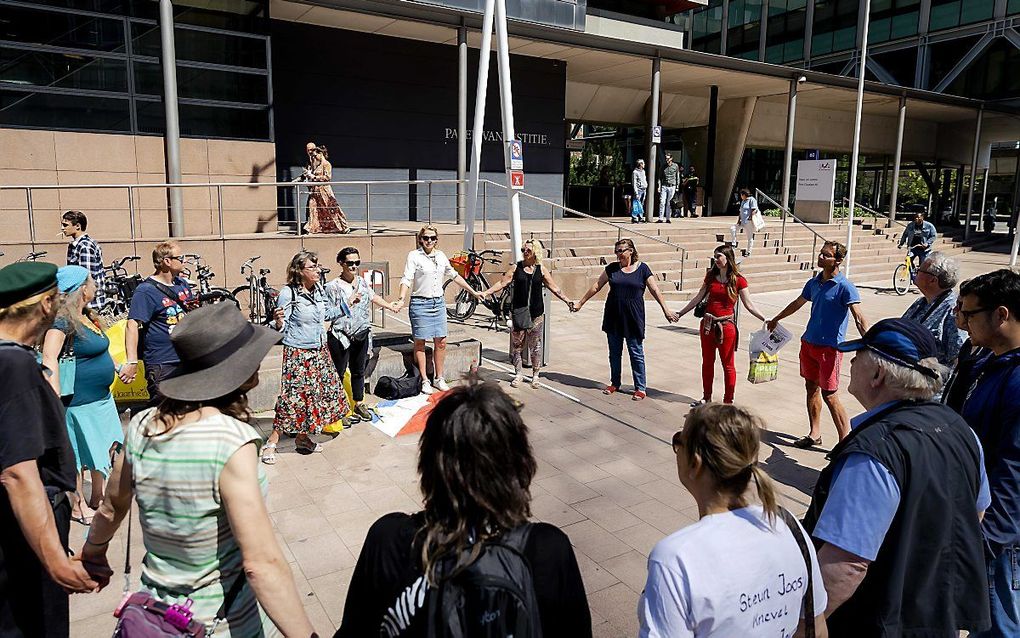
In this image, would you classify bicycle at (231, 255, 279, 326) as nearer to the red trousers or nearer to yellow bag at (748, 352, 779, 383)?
the red trousers

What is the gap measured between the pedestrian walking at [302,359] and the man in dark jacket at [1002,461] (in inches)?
191

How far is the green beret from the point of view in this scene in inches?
99.3

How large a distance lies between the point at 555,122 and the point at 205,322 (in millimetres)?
20838

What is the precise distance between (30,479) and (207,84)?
44.7 ft

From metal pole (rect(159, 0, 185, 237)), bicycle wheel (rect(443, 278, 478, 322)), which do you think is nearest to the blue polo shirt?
bicycle wheel (rect(443, 278, 478, 322))

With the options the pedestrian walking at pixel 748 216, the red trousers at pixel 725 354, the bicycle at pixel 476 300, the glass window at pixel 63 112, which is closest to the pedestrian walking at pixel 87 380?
the red trousers at pixel 725 354

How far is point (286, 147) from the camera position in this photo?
56.1ft

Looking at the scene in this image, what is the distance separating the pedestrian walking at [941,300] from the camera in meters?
4.80

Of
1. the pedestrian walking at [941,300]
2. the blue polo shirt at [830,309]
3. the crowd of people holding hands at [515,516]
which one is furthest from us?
the blue polo shirt at [830,309]

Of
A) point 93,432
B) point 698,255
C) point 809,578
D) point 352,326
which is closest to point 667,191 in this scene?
point 698,255

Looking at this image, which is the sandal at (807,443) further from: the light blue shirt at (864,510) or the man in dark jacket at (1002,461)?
the light blue shirt at (864,510)

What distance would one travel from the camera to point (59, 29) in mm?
12328

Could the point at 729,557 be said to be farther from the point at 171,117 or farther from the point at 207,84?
the point at 207,84

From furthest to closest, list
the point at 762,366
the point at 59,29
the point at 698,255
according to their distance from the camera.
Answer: the point at 698,255 < the point at 59,29 < the point at 762,366
